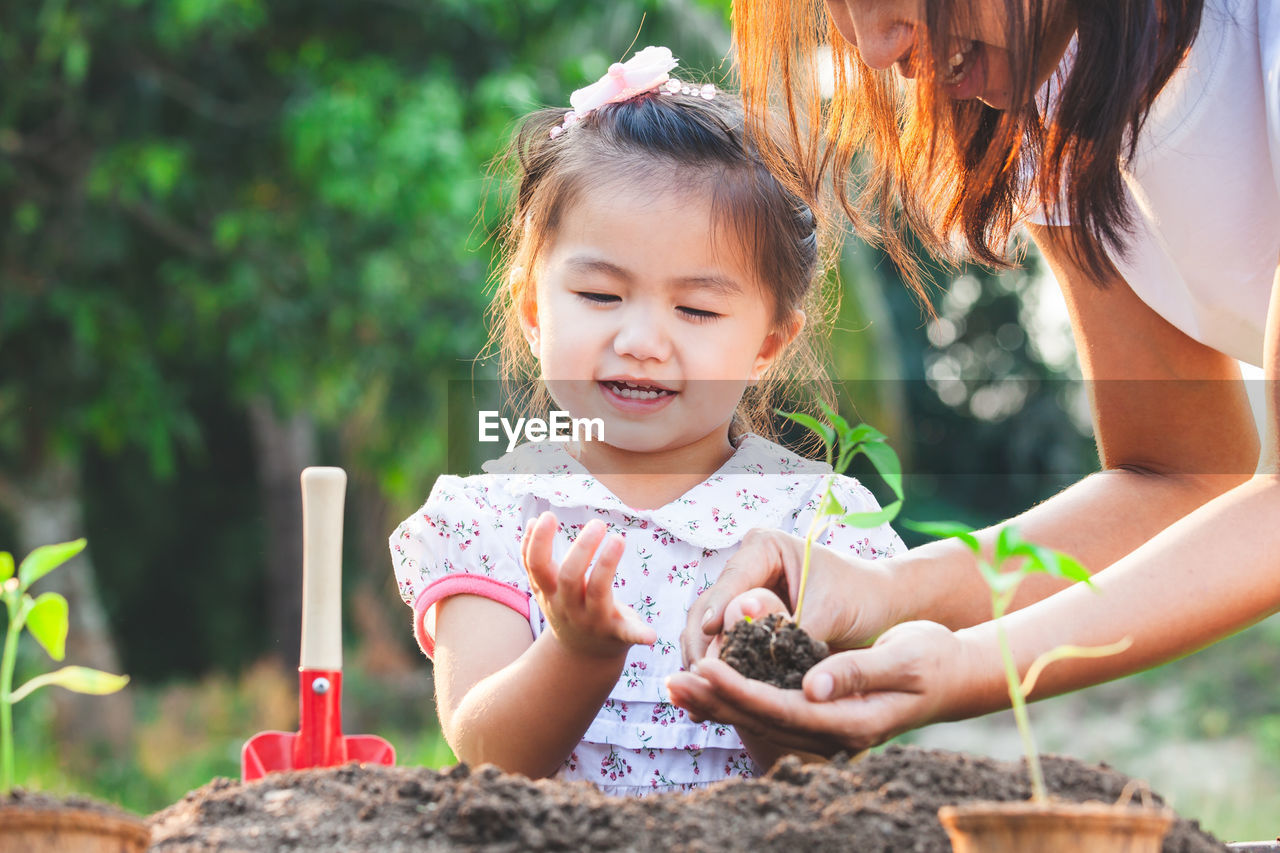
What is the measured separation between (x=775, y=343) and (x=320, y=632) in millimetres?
1045

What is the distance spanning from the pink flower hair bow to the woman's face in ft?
2.39

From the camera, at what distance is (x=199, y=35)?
630 centimetres

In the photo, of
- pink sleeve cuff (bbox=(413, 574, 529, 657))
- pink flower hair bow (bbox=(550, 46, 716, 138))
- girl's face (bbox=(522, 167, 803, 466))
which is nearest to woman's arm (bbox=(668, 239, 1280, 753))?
pink sleeve cuff (bbox=(413, 574, 529, 657))

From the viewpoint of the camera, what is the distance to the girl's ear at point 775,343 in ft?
7.66

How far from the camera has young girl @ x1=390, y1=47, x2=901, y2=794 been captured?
2059 mm

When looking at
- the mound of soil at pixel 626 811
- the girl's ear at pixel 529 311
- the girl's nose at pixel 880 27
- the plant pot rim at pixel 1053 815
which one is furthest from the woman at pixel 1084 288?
the girl's ear at pixel 529 311

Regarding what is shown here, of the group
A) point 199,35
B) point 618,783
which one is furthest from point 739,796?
point 199,35

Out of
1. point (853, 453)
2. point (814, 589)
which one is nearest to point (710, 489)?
point (814, 589)

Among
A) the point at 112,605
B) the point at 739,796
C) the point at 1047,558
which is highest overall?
the point at 1047,558

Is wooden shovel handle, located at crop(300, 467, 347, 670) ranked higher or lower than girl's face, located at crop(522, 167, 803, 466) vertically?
lower

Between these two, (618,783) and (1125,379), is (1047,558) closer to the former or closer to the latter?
(618,783)

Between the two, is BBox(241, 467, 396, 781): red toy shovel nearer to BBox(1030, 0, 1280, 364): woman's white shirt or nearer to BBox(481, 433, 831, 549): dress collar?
BBox(481, 433, 831, 549): dress collar

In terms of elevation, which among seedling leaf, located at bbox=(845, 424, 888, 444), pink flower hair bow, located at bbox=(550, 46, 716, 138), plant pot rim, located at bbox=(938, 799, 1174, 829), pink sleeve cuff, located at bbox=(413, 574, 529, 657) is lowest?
plant pot rim, located at bbox=(938, 799, 1174, 829)

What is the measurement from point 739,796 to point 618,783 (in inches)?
34.3
